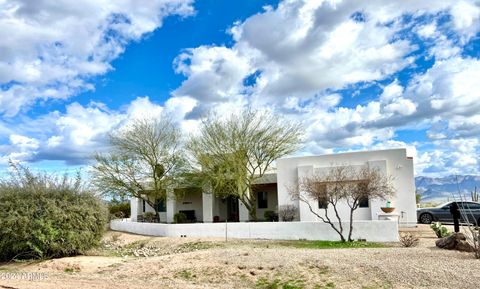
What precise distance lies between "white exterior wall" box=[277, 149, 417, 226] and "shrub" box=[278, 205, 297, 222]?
1.41 ft

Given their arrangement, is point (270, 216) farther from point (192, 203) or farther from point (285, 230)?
point (285, 230)

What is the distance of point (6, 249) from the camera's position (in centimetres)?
1662

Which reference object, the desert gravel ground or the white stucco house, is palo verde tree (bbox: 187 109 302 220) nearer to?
the white stucco house

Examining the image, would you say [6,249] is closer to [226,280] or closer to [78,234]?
[78,234]

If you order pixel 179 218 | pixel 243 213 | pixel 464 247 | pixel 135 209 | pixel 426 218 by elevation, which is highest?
pixel 135 209

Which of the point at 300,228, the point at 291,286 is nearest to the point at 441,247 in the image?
the point at 291,286

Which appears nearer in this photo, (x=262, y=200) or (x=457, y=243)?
(x=457, y=243)

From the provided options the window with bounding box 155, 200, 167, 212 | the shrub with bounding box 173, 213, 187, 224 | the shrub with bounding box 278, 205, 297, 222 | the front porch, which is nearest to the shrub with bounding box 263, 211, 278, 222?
the front porch

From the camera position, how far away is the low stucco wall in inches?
816

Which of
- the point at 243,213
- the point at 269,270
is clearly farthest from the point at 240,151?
the point at 269,270

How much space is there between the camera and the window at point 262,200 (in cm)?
3341

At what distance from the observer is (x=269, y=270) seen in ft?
41.1

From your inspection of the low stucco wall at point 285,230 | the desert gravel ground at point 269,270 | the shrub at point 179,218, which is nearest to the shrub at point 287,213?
the low stucco wall at point 285,230

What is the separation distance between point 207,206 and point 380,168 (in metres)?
12.4
